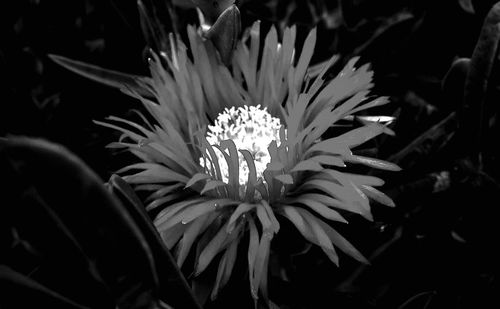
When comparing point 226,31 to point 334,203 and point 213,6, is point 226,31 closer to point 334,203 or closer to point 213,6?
point 213,6

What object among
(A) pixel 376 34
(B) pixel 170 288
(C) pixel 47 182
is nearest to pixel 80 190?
(C) pixel 47 182

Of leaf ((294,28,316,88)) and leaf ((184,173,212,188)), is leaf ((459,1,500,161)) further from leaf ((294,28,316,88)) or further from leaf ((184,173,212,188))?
leaf ((184,173,212,188))

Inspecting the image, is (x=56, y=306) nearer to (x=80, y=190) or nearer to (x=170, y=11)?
(x=80, y=190)

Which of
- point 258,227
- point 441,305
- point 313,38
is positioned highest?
point 313,38

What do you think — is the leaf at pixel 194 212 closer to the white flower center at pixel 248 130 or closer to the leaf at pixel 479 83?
the white flower center at pixel 248 130

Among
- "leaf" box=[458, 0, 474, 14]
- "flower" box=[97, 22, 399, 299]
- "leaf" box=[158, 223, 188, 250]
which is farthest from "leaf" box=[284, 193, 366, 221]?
"leaf" box=[458, 0, 474, 14]
